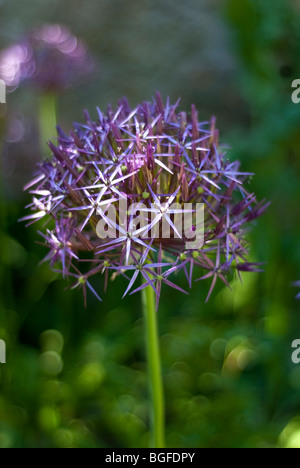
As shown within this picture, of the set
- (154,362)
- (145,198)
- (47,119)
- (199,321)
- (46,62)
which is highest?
(46,62)

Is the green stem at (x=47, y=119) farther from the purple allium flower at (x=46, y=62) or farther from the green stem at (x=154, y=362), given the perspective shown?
the green stem at (x=154, y=362)

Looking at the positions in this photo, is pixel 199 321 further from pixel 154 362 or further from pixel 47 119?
pixel 47 119

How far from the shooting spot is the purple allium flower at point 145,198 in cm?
111

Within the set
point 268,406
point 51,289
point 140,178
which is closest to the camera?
point 140,178

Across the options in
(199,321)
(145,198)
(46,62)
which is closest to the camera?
(145,198)

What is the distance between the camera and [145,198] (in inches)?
44.4

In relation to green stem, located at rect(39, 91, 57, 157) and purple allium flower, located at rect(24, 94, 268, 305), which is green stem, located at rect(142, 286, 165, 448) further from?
green stem, located at rect(39, 91, 57, 157)

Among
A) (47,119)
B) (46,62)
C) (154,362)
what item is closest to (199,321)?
(154,362)

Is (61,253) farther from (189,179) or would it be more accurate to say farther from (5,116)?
(5,116)

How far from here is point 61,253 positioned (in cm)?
120

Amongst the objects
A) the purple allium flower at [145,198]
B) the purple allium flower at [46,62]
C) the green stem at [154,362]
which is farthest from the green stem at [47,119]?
the green stem at [154,362]

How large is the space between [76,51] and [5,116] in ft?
1.39

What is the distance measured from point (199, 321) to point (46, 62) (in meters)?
1.18
